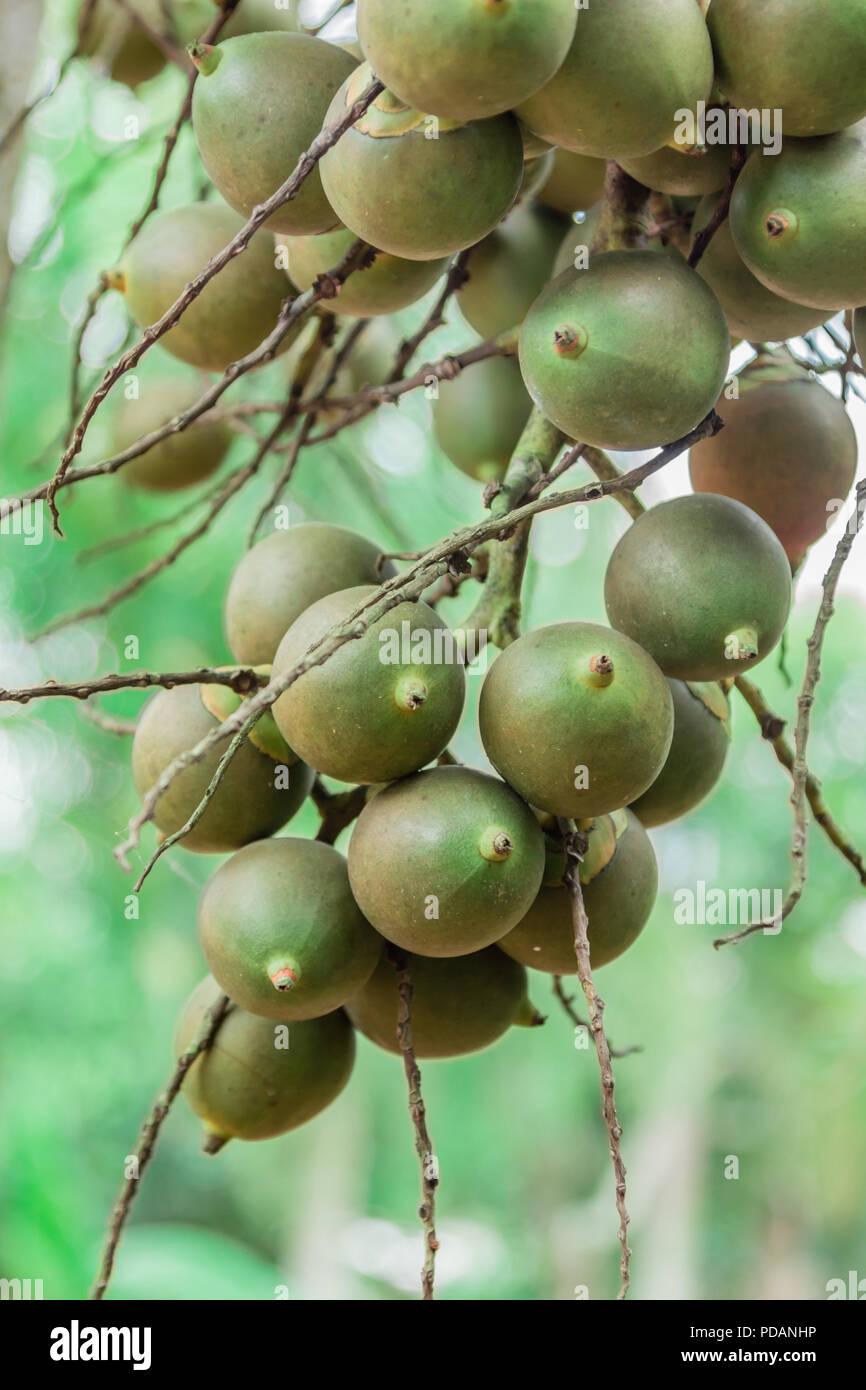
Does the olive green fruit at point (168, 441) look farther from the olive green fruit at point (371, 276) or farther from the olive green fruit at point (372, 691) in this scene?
the olive green fruit at point (372, 691)

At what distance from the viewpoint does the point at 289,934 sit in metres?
0.66

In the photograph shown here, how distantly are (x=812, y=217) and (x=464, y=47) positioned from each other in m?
0.19

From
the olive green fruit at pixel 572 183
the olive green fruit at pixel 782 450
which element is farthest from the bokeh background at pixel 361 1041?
the olive green fruit at pixel 572 183

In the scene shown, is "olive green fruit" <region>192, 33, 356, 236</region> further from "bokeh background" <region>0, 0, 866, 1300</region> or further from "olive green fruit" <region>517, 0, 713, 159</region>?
"bokeh background" <region>0, 0, 866, 1300</region>

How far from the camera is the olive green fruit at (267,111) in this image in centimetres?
65

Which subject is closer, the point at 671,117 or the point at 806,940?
the point at 671,117

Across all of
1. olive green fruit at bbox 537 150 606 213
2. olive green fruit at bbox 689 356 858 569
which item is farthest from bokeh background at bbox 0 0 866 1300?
olive green fruit at bbox 537 150 606 213

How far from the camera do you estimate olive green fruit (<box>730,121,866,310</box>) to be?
59 centimetres

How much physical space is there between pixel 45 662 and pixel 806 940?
17.0 feet

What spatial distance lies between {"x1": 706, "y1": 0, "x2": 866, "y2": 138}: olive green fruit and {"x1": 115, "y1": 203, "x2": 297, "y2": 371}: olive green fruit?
13.4 inches

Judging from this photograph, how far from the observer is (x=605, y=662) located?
60 centimetres

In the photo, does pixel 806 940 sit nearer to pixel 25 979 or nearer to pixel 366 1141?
pixel 366 1141

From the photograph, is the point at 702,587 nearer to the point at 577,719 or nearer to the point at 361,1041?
the point at 577,719
